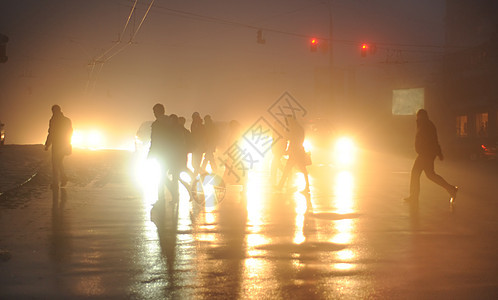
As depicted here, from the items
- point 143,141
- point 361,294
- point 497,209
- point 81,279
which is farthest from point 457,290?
point 143,141

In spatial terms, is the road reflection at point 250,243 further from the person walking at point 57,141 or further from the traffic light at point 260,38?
the traffic light at point 260,38

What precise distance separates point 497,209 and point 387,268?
22.1ft

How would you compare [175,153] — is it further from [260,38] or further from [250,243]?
[260,38]

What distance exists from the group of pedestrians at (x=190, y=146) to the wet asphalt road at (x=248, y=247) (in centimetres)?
59

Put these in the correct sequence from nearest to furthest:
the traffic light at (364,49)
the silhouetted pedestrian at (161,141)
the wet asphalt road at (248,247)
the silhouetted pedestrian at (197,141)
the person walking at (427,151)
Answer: the wet asphalt road at (248,247) < the silhouetted pedestrian at (161,141) < the person walking at (427,151) < the silhouetted pedestrian at (197,141) < the traffic light at (364,49)

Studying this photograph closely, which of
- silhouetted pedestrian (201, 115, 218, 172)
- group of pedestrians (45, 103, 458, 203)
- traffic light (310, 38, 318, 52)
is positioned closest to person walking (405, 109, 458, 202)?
group of pedestrians (45, 103, 458, 203)

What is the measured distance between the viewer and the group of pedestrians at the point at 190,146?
12586 millimetres

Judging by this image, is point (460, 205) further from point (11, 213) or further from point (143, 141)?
point (143, 141)

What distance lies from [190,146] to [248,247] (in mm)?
5864

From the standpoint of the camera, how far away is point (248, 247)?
8117 mm

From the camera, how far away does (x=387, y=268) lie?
6.88 m

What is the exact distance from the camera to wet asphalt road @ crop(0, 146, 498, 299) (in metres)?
5.89

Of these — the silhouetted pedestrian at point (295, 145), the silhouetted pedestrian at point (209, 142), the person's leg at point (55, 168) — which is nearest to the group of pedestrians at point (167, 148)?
the silhouetted pedestrian at point (209, 142)

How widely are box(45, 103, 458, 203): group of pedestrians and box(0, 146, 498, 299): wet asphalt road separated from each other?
59 centimetres
